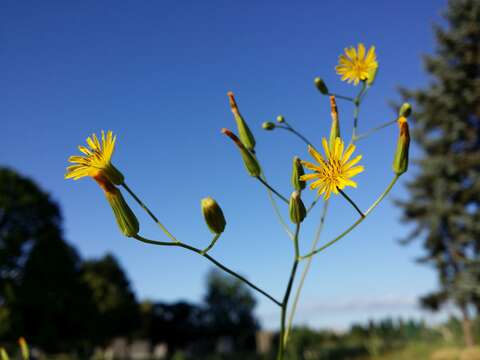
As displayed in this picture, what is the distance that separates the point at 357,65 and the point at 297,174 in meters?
0.62

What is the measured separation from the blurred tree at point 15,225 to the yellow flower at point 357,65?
53.4 ft

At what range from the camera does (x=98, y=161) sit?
1084 mm

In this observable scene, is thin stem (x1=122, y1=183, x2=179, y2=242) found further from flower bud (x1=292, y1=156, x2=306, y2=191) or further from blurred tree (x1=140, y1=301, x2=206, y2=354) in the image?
blurred tree (x1=140, y1=301, x2=206, y2=354)

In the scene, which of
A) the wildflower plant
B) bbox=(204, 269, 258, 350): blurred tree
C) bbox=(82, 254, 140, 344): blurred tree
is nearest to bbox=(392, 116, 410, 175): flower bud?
the wildflower plant

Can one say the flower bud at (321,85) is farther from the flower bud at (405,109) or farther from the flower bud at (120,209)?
the flower bud at (120,209)

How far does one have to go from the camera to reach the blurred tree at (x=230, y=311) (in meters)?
29.2

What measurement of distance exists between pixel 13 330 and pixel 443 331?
18432mm

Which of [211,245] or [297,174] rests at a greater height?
[297,174]

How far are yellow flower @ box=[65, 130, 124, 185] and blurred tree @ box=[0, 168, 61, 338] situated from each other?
52.7ft

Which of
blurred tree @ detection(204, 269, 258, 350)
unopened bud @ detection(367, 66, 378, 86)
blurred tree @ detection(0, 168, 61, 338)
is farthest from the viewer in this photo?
blurred tree @ detection(204, 269, 258, 350)

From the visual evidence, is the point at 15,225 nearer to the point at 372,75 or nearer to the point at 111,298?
the point at 111,298

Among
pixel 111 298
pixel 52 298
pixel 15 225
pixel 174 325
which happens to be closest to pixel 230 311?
pixel 174 325

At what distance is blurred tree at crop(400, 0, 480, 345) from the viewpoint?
1641 cm

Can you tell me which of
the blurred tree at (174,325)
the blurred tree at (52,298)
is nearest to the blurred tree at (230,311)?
the blurred tree at (174,325)
